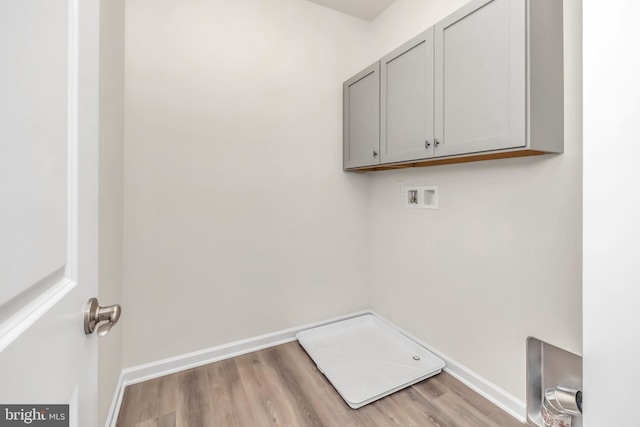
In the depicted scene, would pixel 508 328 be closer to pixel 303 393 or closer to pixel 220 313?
pixel 303 393

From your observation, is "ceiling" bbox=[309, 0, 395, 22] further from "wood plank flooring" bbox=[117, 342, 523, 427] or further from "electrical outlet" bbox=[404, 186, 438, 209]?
"wood plank flooring" bbox=[117, 342, 523, 427]

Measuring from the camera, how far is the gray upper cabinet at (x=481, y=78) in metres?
1.16

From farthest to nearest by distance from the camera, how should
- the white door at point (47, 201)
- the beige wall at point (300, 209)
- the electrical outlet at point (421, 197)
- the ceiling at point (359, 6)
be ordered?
the ceiling at point (359, 6) → the electrical outlet at point (421, 197) → the beige wall at point (300, 209) → the white door at point (47, 201)

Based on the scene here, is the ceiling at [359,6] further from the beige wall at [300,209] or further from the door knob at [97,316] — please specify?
the door knob at [97,316]

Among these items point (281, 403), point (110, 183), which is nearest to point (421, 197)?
point (281, 403)

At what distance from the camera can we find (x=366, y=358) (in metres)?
1.88

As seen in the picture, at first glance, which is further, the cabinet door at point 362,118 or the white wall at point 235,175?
the cabinet door at point 362,118

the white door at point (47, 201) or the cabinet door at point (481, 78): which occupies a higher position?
the cabinet door at point (481, 78)

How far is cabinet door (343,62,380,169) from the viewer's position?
77.4 inches

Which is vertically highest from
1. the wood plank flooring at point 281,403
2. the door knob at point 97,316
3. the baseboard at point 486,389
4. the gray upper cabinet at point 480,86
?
the gray upper cabinet at point 480,86

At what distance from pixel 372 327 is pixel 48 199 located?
229 centimetres

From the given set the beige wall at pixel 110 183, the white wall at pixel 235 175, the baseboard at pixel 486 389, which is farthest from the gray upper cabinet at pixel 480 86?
the beige wall at pixel 110 183

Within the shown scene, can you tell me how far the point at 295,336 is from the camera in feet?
7.13

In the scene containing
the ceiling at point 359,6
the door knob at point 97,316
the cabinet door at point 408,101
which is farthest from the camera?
the ceiling at point 359,6
